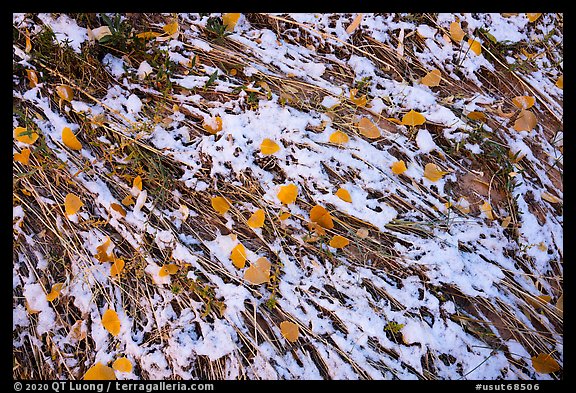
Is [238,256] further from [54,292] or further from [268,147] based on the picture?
[54,292]

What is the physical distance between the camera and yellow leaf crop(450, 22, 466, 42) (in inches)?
81.7

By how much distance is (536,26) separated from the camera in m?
2.12

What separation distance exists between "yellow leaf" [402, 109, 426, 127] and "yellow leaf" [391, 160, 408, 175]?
21 centimetres

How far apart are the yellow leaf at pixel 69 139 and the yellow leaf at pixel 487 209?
6.03 ft

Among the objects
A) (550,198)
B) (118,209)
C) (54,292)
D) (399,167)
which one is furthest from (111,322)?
(550,198)

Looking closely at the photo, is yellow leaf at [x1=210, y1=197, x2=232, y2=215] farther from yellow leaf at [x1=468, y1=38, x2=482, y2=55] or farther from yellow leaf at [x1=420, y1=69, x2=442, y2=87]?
yellow leaf at [x1=468, y1=38, x2=482, y2=55]

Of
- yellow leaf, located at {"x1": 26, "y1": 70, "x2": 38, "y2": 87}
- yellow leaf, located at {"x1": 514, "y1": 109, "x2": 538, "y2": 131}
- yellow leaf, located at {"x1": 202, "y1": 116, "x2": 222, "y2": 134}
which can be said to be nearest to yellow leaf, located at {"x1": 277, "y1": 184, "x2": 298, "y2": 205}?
yellow leaf, located at {"x1": 202, "y1": 116, "x2": 222, "y2": 134}

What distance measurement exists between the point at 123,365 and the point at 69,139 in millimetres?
1017

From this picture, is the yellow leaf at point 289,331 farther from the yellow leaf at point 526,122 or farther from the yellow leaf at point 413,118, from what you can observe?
the yellow leaf at point 526,122

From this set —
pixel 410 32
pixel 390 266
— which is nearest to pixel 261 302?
pixel 390 266

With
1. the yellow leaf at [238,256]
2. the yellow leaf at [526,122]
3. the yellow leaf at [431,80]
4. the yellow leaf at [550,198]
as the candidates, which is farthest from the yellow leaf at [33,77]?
the yellow leaf at [550,198]

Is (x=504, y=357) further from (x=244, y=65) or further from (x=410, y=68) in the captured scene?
(x=244, y=65)

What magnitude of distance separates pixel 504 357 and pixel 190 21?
2130 mm

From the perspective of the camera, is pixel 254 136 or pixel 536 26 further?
pixel 536 26
